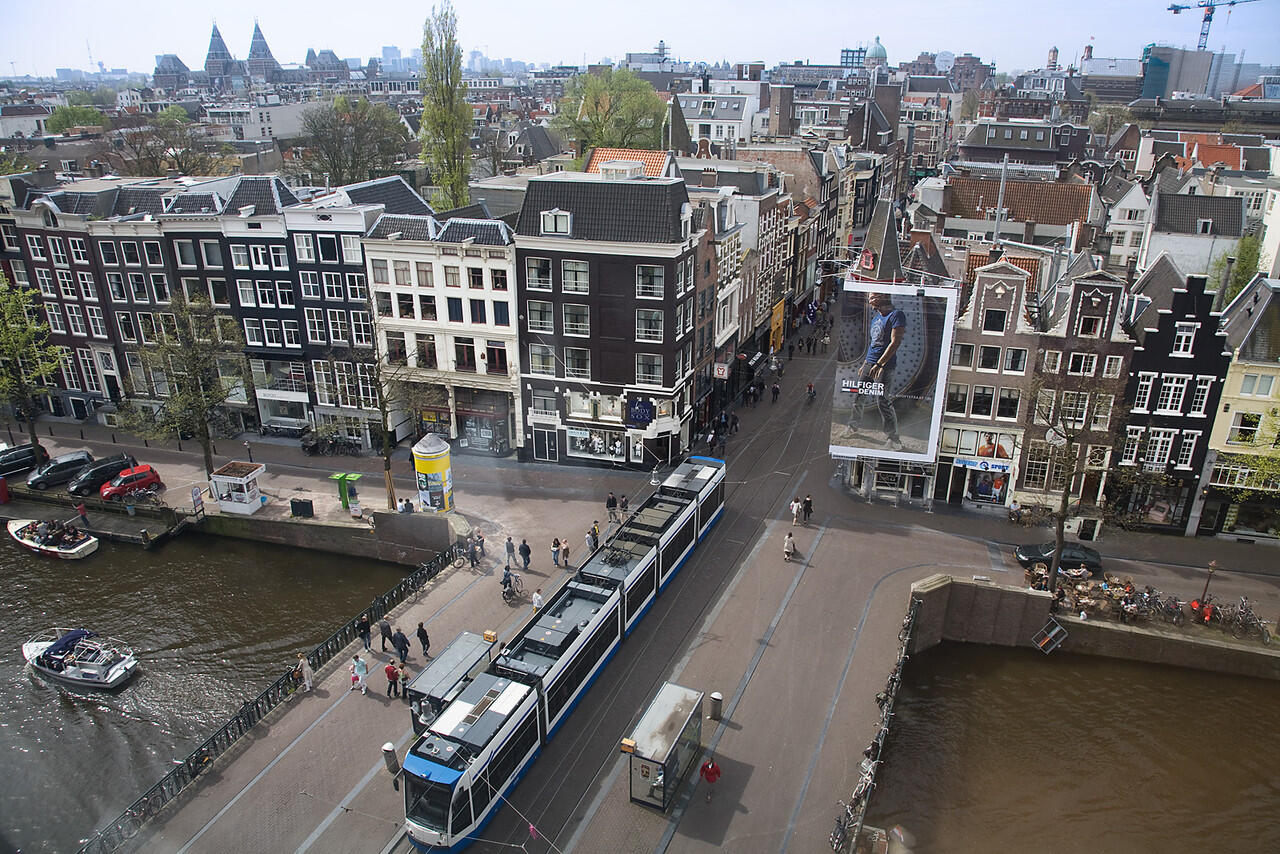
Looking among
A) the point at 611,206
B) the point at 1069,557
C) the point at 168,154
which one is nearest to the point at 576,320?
the point at 611,206

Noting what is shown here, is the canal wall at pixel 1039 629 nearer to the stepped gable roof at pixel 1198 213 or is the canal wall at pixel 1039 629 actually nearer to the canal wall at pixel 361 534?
the canal wall at pixel 361 534

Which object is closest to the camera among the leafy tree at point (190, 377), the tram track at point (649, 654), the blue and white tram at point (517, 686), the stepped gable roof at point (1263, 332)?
the blue and white tram at point (517, 686)

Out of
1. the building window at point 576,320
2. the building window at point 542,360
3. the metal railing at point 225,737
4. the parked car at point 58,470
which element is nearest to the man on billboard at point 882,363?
the building window at point 576,320

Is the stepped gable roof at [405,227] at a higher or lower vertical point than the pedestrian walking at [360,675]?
higher

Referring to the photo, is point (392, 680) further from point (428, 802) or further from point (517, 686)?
point (428, 802)

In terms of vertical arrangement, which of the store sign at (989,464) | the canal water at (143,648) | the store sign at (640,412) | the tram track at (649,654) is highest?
the store sign at (640,412)

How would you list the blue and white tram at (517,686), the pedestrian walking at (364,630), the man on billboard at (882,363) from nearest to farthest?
the blue and white tram at (517,686) → the pedestrian walking at (364,630) → the man on billboard at (882,363)
